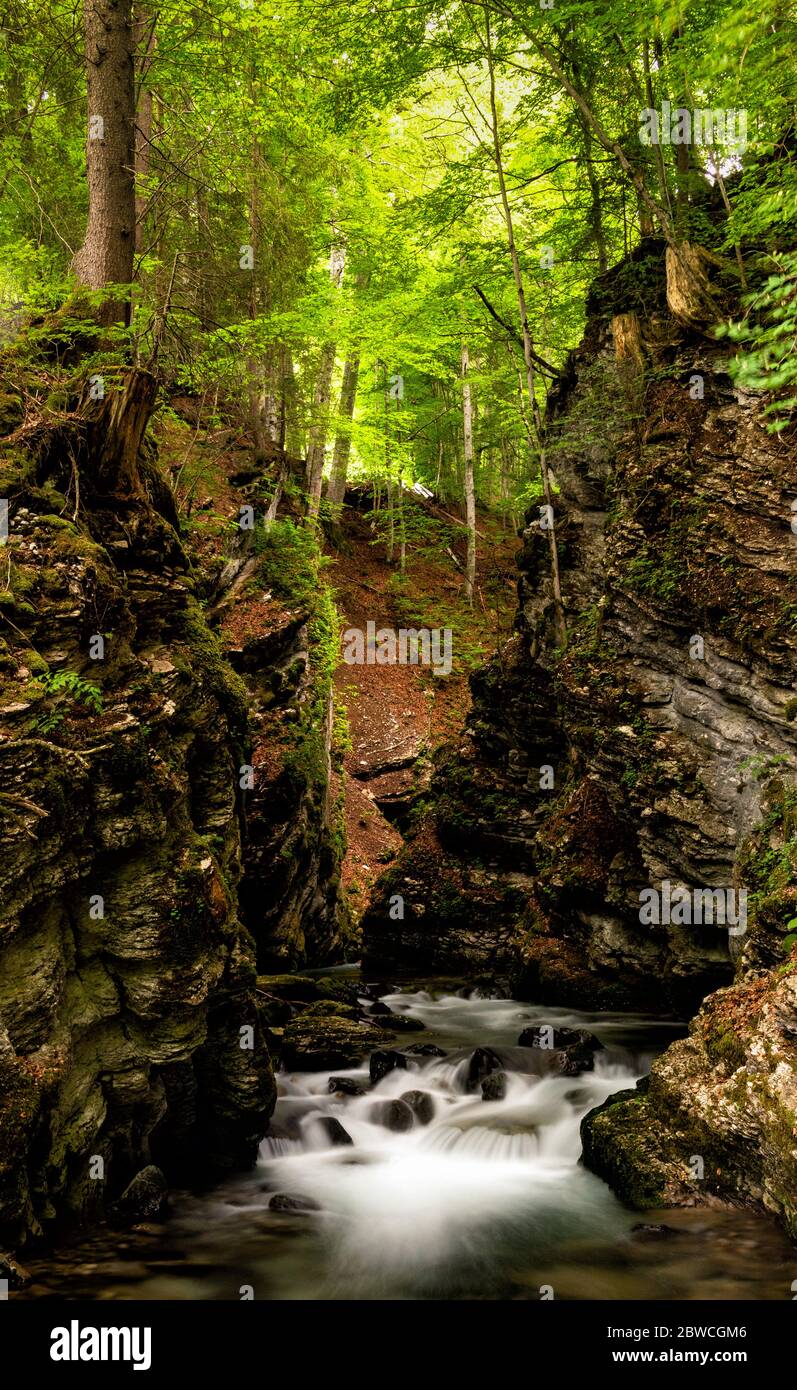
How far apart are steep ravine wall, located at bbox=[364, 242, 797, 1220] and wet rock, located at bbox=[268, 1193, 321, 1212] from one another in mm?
2619

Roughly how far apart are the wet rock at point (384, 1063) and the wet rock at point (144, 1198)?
12.5 ft

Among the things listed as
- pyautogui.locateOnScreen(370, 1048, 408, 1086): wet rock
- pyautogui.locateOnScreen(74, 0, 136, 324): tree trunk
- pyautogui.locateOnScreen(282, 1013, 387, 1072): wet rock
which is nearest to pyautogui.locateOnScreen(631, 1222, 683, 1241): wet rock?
pyautogui.locateOnScreen(370, 1048, 408, 1086): wet rock

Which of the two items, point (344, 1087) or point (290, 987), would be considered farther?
point (290, 987)

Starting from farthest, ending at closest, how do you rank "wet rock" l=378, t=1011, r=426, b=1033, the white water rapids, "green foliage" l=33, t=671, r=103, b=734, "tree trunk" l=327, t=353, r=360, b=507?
"tree trunk" l=327, t=353, r=360, b=507 < "wet rock" l=378, t=1011, r=426, b=1033 < the white water rapids < "green foliage" l=33, t=671, r=103, b=734

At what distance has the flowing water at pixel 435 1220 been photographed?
5.01 m

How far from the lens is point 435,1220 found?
6.60 meters

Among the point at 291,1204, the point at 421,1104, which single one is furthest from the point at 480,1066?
the point at 291,1204

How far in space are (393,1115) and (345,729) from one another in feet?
37.4

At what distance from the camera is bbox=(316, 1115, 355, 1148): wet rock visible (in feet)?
26.1

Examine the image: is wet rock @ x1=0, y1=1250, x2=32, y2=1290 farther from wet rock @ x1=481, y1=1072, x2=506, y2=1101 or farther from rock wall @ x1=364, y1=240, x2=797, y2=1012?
rock wall @ x1=364, y1=240, x2=797, y2=1012

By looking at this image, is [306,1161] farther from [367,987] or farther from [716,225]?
[716,225]

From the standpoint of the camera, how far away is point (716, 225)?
11008mm

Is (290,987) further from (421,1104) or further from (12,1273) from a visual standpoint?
(12,1273)

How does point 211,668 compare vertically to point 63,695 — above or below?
above
